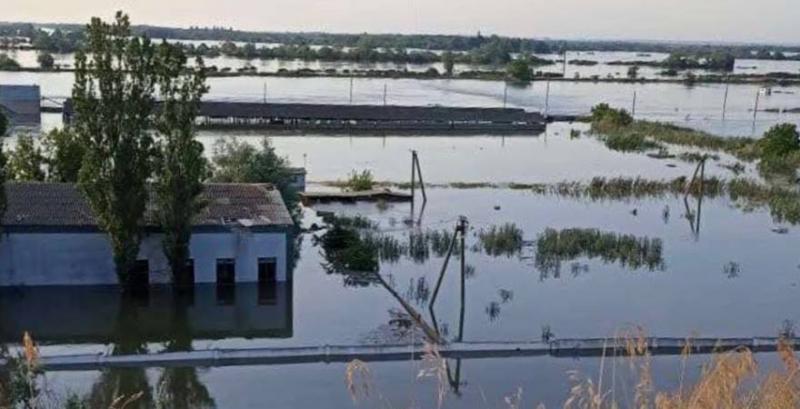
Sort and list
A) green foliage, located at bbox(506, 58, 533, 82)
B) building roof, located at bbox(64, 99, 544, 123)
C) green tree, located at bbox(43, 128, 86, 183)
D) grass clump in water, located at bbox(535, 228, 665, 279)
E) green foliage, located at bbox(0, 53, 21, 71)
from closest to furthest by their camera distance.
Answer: green tree, located at bbox(43, 128, 86, 183), grass clump in water, located at bbox(535, 228, 665, 279), building roof, located at bbox(64, 99, 544, 123), green foliage, located at bbox(0, 53, 21, 71), green foliage, located at bbox(506, 58, 533, 82)

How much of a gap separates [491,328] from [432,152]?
913 inches

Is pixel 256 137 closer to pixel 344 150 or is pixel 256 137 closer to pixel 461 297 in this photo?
pixel 344 150

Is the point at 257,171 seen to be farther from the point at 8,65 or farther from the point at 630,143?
the point at 8,65

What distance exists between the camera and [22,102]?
41750 millimetres

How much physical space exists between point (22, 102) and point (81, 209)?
28760 millimetres

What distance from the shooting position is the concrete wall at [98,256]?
1526 centimetres

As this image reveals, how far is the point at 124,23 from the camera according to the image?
49.4 feet

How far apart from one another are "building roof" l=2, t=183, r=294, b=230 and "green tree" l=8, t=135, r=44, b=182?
3.05 m

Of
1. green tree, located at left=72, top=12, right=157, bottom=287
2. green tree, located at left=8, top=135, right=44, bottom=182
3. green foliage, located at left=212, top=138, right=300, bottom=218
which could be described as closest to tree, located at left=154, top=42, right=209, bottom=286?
green tree, located at left=72, top=12, right=157, bottom=287

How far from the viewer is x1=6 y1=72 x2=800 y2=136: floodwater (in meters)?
56.5

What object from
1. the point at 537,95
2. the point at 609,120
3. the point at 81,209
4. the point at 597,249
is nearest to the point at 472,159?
the point at 609,120

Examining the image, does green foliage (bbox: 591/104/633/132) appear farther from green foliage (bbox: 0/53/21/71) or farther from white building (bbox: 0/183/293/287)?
green foliage (bbox: 0/53/21/71)

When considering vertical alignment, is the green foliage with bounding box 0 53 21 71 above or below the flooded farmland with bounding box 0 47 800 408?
above

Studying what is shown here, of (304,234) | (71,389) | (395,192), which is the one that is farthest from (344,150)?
(71,389)
